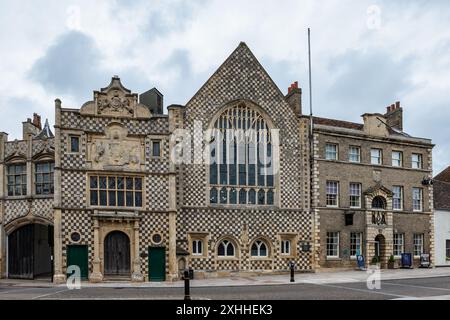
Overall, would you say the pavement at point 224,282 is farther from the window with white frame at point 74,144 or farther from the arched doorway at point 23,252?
Result: the window with white frame at point 74,144

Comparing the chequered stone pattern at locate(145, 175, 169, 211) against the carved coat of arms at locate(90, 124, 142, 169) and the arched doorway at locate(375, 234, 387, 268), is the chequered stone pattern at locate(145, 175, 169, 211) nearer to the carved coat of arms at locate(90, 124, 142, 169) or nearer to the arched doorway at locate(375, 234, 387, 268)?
the carved coat of arms at locate(90, 124, 142, 169)

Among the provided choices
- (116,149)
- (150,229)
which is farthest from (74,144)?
(150,229)

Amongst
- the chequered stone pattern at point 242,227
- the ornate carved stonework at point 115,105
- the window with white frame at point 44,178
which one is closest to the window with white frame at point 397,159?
the chequered stone pattern at point 242,227

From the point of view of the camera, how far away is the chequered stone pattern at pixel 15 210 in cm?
2623

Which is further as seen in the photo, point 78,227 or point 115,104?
point 115,104

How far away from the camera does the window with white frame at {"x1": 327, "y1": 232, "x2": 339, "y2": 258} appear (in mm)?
30547

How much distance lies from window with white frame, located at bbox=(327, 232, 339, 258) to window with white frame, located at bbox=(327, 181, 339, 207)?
200 centimetres

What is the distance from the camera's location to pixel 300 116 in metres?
30.6

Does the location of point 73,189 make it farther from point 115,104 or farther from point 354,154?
point 354,154

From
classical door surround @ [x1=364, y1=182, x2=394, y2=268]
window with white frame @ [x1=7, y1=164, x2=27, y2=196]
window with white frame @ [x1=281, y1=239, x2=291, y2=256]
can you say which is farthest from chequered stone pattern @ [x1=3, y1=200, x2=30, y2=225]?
classical door surround @ [x1=364, y1=182, x2=394, y2=268]

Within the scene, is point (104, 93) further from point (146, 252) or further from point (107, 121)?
point (146, 252)

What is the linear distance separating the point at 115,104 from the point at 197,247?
9.62m

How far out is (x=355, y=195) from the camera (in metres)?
32.0
